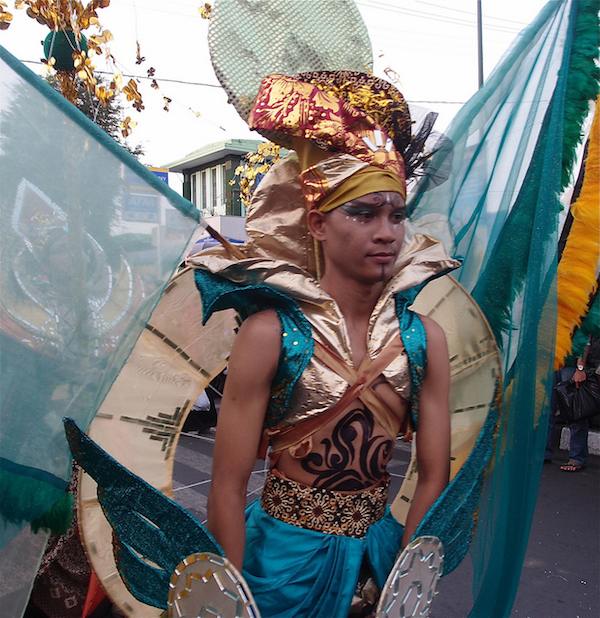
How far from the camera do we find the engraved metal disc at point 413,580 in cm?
144

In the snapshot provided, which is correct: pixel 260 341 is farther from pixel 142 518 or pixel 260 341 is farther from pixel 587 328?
pixel 587 328

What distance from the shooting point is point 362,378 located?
5.27 feet

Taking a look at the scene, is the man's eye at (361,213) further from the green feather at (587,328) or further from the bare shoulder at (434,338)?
the green feather at (587,328)

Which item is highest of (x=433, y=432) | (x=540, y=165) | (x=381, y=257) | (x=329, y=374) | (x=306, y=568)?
(x=540, y=165)

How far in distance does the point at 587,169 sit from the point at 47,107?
1.39 metres

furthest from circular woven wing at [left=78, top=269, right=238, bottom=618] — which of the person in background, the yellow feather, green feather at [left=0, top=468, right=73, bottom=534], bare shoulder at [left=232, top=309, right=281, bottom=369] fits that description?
the person in background

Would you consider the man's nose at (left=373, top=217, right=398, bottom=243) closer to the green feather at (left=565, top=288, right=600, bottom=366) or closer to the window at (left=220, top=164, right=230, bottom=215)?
the green feather at (left=565, top=288, right=600, bottom=366)

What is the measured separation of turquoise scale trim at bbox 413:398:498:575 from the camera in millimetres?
1528

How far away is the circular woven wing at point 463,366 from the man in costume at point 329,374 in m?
0.24

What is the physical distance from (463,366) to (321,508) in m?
0.61

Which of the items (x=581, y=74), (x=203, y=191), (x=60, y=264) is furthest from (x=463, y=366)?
(x=203, y=191)

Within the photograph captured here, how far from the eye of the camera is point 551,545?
4.34m

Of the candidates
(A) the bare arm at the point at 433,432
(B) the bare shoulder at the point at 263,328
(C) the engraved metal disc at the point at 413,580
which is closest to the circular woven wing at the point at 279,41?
(B) the bare shoulder at the point at 263,328

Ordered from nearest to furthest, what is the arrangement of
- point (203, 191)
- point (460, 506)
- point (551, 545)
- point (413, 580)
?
1. point (413, 580)
2. point (460, 506)
3. point (551, 545)
4. point (203, 191)
